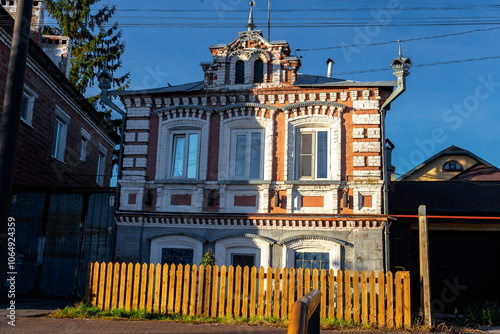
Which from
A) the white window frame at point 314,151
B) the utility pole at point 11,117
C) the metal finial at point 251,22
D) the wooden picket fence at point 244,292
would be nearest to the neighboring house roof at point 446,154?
the white window frame at point 314,151

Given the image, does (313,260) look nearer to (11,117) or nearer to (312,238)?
(312,238)

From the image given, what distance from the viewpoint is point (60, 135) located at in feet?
59.4

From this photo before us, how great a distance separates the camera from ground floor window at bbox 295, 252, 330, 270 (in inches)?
489

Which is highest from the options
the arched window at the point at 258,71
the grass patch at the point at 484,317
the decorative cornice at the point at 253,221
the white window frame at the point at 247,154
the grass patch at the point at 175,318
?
the arched window at the point at 258,71

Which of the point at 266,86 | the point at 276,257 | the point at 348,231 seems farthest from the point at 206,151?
the point at 348,231

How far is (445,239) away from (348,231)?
3.85m

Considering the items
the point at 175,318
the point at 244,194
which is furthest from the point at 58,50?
the point at 175,318

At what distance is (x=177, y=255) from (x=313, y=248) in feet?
12.4

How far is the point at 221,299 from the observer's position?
35.9 feet

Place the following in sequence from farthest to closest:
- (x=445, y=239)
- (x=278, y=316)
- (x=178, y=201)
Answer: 1. (x=445, y=239)
2. (x=178, y=201)
3. (x=278, y=316)

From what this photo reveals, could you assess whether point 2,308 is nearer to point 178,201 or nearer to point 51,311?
point 51,311

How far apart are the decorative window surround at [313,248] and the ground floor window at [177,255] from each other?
2669 millimetres

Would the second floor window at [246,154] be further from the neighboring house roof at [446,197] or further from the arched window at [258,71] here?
the neighboring house roof at [446,197]

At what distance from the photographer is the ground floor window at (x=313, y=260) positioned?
40.7 ft
